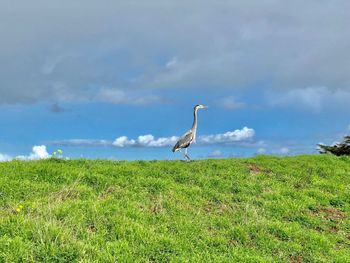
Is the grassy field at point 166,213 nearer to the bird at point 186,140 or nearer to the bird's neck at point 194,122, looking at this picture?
the bird at point 186,140

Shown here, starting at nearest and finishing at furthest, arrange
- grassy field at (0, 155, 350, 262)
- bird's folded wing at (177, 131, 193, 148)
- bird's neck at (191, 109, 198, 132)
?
grassy field at (0, 155, 350, 262) → bird's folded wing at (177, 131, 193, 148) → bird's neck at (191, 109, 198, 132)

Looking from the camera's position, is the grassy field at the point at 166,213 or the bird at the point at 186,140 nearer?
the grassy field at the point at 166,213

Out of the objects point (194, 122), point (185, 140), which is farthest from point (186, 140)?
point (194, 122)

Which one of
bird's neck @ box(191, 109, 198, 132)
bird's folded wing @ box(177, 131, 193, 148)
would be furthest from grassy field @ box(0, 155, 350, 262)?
bird's neck @ box(191, 109, 198, 132)

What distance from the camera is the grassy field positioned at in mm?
10484

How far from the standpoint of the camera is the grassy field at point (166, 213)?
10.5 meters

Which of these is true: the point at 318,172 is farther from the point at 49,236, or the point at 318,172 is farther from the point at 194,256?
the point at 49,236

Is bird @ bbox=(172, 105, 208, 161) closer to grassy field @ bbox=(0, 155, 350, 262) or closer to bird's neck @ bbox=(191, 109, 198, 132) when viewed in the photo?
bird's neck @ bbox=(191, 109, 198, 132)

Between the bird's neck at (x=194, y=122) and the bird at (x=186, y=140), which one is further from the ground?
the bird's neck at (x=194, y=122)

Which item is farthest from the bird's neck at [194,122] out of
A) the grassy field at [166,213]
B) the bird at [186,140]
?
the grassy field at [166,213]

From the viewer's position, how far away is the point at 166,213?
44.6 ft

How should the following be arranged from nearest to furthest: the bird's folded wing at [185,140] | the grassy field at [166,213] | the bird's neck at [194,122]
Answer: the grassy field at [166,213]
the bird's folded wing at [185,140]
the bird's neck at [194,122]

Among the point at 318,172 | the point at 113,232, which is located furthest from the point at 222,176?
the point at 113,232

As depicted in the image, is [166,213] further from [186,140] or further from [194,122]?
[194,122]
